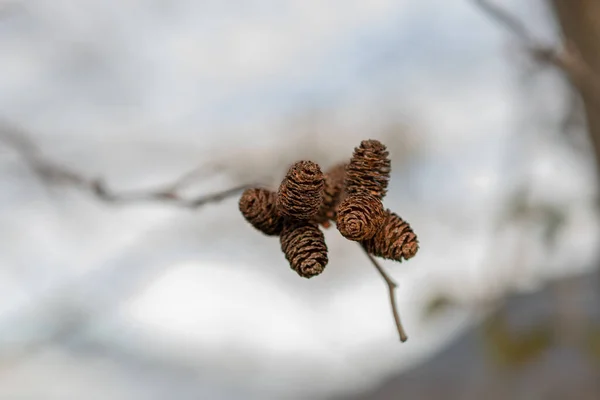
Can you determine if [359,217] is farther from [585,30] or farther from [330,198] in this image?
[585,30]

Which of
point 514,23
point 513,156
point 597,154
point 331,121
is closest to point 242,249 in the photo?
point 331,121

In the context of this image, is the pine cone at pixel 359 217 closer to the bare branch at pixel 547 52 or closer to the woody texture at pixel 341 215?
the woody texture at pixel 341 215

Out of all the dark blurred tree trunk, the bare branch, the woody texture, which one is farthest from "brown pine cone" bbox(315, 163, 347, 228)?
the dark blurred tree trunk

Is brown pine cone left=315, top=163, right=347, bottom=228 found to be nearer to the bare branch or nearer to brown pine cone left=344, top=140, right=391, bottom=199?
brown pine cone left=344, top=140, right=391, bottom=199

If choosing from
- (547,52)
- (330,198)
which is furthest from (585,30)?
(330,198)

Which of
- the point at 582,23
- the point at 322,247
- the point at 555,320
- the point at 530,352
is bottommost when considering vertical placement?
the point at 322,247

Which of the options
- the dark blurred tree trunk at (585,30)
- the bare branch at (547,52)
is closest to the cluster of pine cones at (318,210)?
the bare branch at (547,52)

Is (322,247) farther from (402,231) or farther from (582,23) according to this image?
(582,23)
